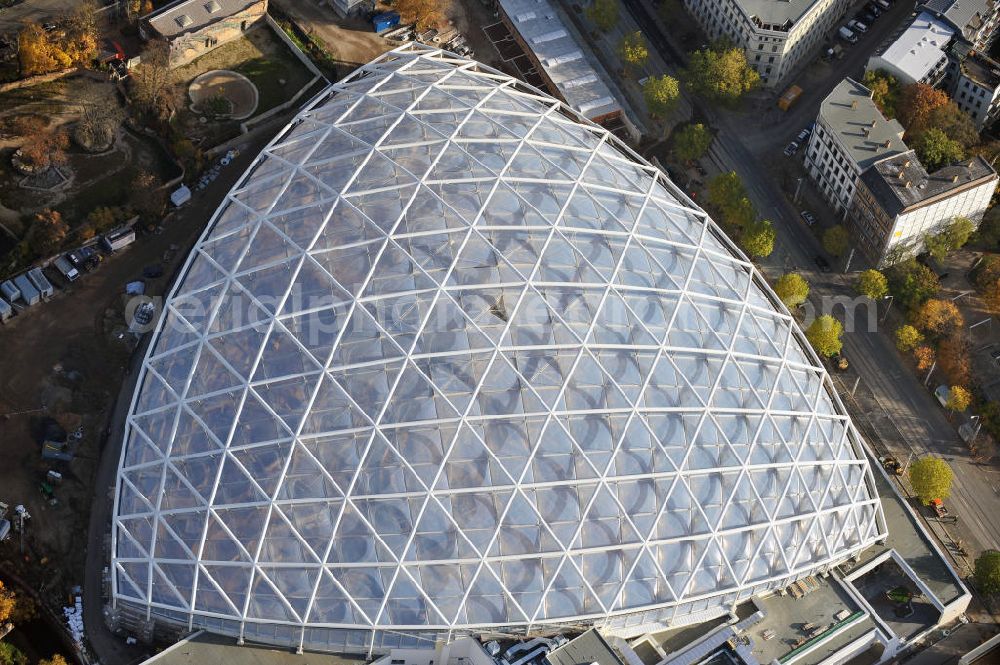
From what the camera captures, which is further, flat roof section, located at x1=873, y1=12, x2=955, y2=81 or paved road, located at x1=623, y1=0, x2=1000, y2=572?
flat roof section, located at x1=873, y1=12, x2=955, y2=81

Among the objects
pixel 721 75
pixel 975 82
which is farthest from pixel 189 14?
pixel 975 82

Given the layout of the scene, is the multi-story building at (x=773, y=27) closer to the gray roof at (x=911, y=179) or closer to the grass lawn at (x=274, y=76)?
the gray roof at (x=911, y=179)

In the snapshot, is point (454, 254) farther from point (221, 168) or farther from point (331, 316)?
point (221, 168)

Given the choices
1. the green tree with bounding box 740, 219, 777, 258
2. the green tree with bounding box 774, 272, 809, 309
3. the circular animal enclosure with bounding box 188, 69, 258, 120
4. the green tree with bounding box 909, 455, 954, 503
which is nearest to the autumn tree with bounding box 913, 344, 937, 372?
the green tree with bounding box 909, 455, 954, 503

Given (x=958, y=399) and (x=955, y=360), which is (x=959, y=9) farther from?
(x=958, y=399)

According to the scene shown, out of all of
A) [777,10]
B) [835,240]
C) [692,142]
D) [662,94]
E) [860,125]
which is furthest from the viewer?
[777,10]

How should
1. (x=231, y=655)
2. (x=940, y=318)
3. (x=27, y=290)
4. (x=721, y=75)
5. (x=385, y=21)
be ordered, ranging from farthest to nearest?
(x=385, y=21), (x=721, y=75), (x=940, y=318), (x=27, y=290), (x=231, y=655)

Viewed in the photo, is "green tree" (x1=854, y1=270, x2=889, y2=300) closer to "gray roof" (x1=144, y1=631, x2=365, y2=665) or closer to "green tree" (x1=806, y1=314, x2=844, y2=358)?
"green tree" (x1=806, y1=314, x2=844, y2=358)

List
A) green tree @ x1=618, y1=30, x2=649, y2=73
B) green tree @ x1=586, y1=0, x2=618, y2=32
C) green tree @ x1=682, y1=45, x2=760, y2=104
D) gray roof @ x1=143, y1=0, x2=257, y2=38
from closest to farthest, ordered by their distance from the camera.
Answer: green tree @ x1=682, y1=45, x2=760, y2=104 → gray roof @ x1=143, y1=0, x2=257, y2=38 → green tree @ x1=618, y1=30, x2=649, y2=73 → green tree @ x1=586, y1=0, x2=618, y2=32
